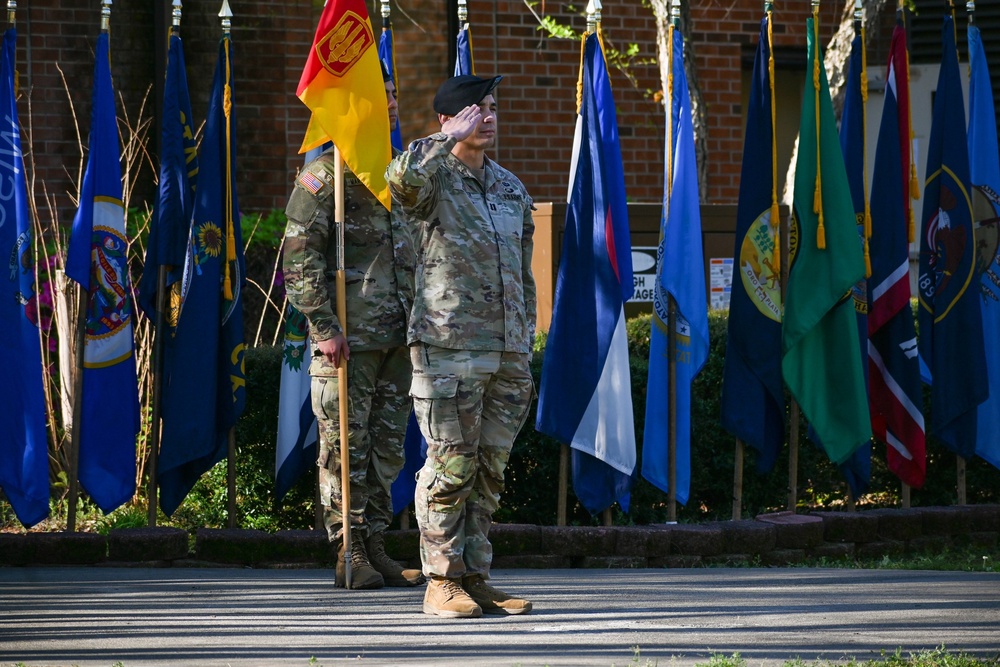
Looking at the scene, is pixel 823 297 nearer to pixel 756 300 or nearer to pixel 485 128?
pixel 756 300

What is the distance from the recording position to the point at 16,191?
7.06 metres

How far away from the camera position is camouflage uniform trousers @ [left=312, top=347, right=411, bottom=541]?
6.18m

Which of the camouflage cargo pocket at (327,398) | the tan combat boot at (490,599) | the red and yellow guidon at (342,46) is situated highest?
the red and yellow guidon at (342,46)

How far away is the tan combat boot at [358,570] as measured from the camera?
6.13m

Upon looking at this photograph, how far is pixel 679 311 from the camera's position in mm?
7340

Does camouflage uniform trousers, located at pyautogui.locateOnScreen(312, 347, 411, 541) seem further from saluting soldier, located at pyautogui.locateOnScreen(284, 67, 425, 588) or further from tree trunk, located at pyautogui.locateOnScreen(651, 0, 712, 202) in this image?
tree trunk, located at pyautogui.locateOnScreen(651, 0, 712, 202)

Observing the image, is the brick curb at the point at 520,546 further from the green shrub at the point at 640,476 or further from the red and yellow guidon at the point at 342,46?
the red and yellow guidon at the point at 342,46

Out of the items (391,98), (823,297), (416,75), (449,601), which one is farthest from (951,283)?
(416,75)

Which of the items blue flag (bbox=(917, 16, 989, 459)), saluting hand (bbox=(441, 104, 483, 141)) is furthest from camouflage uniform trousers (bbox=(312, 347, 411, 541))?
blue flag (bbox=(917, 16, 989, 459))

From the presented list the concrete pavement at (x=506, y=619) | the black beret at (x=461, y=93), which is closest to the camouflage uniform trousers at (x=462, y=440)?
the concrete pavement at (x=506, y=619)

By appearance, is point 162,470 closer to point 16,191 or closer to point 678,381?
point 16,191

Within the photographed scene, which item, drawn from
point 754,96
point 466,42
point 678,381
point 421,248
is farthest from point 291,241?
point 754,96

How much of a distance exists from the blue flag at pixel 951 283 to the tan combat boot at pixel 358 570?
3615 mm

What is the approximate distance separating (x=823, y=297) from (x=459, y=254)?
270 centimetres
